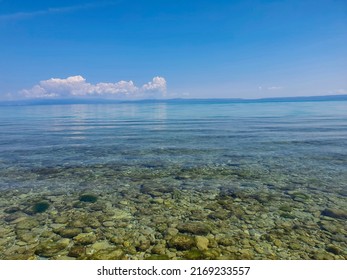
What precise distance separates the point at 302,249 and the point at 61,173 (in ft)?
43.3

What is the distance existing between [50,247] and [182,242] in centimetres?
402

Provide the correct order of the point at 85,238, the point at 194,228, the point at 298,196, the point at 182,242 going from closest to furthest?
the point at 182,242, the point at 85,238, the point at 194,228, the point at 298,196

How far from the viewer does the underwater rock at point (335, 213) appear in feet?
30.2

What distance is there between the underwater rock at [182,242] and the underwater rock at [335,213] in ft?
18.5

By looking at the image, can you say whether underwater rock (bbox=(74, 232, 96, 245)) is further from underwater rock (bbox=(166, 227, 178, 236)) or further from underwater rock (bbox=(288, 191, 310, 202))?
underwater rock (bbox=(288, 191, 310, 202))

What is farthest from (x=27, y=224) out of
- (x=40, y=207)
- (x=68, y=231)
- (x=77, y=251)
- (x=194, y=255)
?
(x=194, y=255)

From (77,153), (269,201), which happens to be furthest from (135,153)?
(269,201)

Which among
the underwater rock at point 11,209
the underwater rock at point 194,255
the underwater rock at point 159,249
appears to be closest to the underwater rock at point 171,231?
the underwater rock at point 159,249

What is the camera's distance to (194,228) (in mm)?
8406

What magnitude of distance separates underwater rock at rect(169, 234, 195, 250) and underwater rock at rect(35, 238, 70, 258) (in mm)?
3300

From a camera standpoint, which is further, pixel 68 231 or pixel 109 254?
pixel 68 231

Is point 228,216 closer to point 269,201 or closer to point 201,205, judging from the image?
point 201,205

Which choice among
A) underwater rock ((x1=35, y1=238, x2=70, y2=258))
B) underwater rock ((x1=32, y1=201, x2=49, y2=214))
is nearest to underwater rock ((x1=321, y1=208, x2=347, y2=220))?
underwater rock ((x1=35, y1=238, x2=70, y2=258))

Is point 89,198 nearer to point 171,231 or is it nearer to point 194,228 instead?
point 171,231
